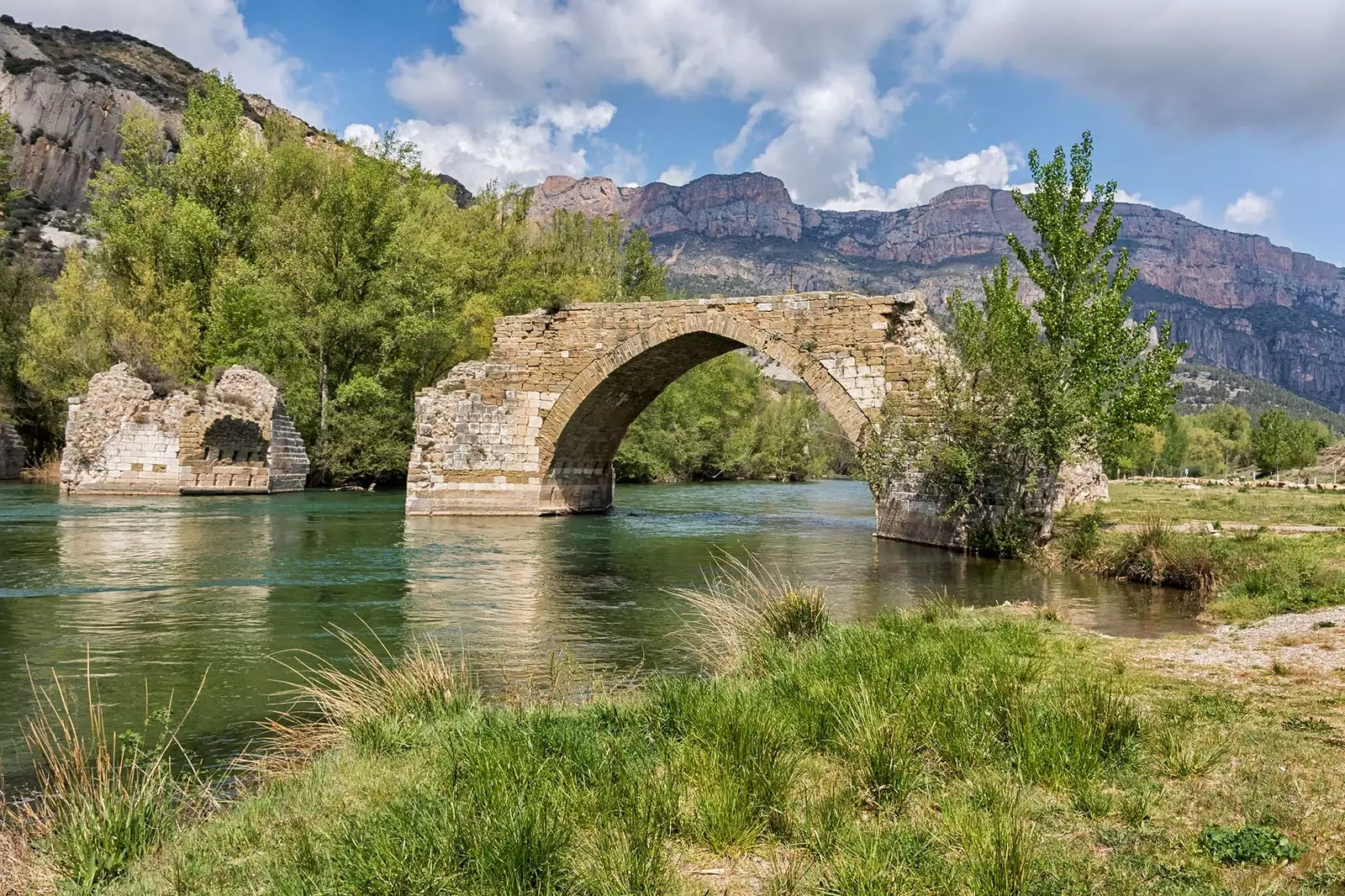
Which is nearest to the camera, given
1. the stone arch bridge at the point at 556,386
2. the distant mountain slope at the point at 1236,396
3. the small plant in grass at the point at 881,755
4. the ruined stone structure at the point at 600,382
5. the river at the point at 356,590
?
the small plant in grass at the point at 881,755

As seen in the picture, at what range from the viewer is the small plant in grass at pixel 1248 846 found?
2.92m

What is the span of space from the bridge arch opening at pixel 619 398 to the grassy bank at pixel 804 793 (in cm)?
1377

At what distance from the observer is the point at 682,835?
A: 3.35m

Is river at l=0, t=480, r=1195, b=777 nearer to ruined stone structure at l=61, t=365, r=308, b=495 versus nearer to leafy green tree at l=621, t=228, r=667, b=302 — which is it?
ruined stone structure at l=61, t=365, r=308, b=495

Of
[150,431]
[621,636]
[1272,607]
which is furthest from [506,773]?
[150,431]

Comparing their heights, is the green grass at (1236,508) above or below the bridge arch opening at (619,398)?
below

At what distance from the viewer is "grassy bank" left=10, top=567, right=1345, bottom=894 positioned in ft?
9.51

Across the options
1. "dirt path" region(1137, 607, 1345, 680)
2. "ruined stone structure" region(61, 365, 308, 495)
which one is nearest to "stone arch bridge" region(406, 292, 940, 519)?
"ruined stone structure" region(61, 365, 308, 495)

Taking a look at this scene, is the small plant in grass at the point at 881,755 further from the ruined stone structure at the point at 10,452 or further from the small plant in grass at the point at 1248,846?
the ruined stone structure at the point at 10,452

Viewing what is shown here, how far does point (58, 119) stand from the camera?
6222 centimetres

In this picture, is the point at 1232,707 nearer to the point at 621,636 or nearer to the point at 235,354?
the point at 621,636

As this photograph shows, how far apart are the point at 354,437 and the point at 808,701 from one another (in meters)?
28.9

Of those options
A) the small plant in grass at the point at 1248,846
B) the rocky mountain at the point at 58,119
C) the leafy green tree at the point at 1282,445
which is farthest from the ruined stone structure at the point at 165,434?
the leafy green tree at the point at 1282,445

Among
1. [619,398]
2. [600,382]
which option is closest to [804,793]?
[600,382]
